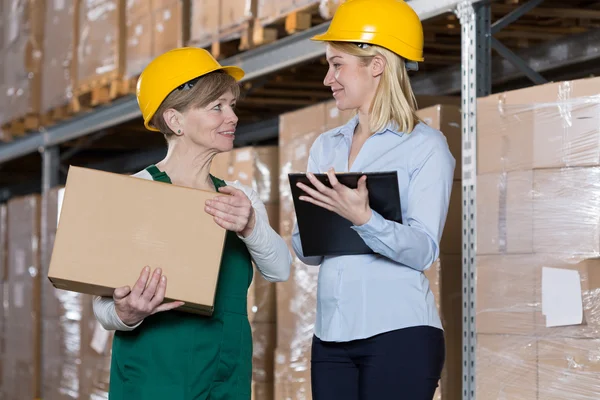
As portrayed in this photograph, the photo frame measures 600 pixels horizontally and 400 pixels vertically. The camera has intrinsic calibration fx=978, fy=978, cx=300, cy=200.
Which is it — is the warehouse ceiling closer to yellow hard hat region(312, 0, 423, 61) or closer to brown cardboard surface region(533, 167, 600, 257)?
yellow hard hat region(312, 0, 423, 61)

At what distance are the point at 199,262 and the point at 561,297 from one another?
134 cm

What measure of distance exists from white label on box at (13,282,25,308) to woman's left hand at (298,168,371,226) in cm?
561

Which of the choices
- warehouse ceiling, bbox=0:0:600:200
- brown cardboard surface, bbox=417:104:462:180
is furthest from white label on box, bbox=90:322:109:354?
brown cardboard surface, bbox=417:104:462:180

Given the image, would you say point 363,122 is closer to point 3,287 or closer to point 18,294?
point 18,294

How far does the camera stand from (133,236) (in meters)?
2.25

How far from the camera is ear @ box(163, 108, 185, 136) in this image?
2.44 metres

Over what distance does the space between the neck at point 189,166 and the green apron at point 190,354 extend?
0.63ft

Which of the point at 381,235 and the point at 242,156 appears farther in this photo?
the point at 242,156

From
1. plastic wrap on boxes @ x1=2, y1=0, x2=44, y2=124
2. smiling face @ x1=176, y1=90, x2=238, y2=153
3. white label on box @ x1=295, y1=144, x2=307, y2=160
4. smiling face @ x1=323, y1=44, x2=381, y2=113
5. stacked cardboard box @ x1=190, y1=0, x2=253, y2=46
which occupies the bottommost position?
smiling face @ x1=176, y1=90, x2=238, y2=153

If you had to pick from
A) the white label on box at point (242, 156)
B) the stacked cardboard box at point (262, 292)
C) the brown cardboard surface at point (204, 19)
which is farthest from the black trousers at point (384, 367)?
the brown cardboard surface at point (204, 19)

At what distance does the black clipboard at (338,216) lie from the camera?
7.46 ft

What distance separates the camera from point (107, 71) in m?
6.09

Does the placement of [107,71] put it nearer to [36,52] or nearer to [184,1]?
[184,1]

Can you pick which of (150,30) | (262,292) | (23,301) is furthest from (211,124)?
(23,301)
